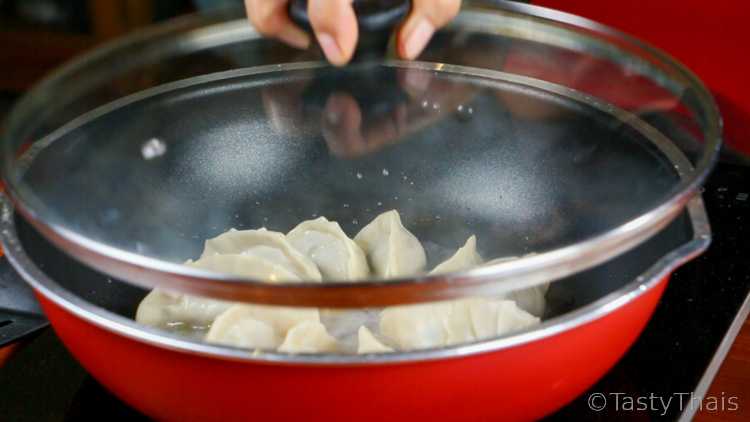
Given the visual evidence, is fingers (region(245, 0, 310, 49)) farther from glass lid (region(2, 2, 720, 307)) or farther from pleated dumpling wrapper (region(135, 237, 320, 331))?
pleated dumpling wrapper (region(135, 237, 320, 331))

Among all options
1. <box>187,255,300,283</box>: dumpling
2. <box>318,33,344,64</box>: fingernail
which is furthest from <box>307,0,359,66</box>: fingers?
<box>187,255,300,283</box>: dumpling

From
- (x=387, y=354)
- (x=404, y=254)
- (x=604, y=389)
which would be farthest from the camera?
(x=404, y=254)

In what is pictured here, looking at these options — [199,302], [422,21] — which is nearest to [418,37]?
[422,21]

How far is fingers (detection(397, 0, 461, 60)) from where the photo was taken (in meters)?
0.83

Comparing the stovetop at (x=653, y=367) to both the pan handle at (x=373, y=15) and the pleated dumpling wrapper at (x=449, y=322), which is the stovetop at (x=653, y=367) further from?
the pan handle at (x=373, y=15)

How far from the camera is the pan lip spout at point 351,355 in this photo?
23.7 inches

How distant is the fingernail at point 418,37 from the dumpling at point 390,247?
0.21m

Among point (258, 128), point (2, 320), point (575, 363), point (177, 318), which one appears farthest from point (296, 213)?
point (575, 363)

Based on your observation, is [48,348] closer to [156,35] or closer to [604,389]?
[156,35]

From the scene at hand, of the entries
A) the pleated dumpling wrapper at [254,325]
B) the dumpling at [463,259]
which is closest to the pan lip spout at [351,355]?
the pleated dumpling wrapper at [254,325]

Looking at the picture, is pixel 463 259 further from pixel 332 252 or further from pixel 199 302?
pixel 199 302

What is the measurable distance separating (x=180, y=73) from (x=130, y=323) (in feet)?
1.19

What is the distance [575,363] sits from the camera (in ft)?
2.28

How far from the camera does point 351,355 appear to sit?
0.60 meters
